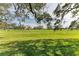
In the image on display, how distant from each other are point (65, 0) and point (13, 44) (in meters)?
0.71

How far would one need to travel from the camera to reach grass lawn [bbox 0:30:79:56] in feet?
6.80

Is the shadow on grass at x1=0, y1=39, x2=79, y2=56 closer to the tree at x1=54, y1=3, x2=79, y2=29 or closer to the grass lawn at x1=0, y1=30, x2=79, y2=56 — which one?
the grass lawn at x1=0, y1=30, x2=79, y2=56

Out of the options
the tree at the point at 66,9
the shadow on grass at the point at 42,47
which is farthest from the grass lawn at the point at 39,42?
the tree at the point at 66,9

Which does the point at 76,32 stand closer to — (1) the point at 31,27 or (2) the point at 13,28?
(1) the point at 31,27

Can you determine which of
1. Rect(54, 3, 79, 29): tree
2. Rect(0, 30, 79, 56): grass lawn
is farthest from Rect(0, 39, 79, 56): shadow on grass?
Rect(54, 3, 79, 29): tree

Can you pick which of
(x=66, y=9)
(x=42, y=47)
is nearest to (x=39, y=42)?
(x=42, y=47)

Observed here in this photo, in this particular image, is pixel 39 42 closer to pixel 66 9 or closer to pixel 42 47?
pixel 42 47

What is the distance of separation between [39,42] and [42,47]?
0.20ft

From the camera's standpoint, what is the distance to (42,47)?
2.08m

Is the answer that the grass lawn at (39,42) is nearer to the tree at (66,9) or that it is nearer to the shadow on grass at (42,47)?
the shadow on grass at (42,47)

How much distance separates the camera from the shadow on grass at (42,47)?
207 centimetres

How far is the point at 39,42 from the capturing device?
6.85 feet

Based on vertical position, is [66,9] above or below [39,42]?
above

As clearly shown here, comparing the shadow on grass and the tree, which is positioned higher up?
the tree
